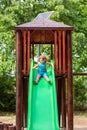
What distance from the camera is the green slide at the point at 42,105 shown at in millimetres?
6586

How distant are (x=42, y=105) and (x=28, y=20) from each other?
7233 mm

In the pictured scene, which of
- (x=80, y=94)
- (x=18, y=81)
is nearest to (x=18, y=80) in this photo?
(x=18, y=81)

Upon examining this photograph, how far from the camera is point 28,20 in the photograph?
1380 centimetres

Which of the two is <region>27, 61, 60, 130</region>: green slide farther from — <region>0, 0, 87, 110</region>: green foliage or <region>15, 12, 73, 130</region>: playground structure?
<region>0, 0, 87, 110</region>: green foliage

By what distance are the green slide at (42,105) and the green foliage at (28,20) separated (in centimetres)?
627

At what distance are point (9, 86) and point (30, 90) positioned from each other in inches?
297

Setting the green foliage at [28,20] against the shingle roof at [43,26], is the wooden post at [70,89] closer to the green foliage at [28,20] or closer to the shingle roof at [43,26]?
the shingle roof at [43,26]

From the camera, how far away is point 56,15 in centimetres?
1320

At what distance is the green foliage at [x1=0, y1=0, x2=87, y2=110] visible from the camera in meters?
13.5

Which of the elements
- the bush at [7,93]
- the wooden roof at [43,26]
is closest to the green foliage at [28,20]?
the bush at [7,93]

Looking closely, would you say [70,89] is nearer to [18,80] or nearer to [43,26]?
[18,80]

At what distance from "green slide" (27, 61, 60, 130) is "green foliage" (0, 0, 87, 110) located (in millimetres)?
6275

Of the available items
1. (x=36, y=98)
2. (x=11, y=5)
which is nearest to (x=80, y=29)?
Answer: (x=11, y=5)

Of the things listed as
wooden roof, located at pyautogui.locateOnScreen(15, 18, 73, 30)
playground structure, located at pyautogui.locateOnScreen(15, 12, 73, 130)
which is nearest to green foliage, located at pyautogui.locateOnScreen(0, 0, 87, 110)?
playground structure, located at pyautogui.locateOnScreen(15, 12, 73, 130)
